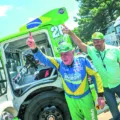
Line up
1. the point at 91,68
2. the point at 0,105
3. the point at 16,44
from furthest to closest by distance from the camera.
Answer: the point at 16,44 < the point at 0,105 < the point at 91,68

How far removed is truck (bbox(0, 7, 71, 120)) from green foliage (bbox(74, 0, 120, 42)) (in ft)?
109

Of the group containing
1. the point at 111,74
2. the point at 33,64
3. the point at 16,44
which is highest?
the point at 16,44

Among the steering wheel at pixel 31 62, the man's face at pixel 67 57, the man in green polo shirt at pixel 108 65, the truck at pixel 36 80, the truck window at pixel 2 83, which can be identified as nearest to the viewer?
A: the man's face at pixel 67 57

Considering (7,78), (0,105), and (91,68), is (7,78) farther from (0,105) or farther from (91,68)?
(91,68)

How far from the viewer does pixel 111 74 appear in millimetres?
4941

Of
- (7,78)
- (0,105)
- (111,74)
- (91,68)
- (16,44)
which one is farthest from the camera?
(16,44)

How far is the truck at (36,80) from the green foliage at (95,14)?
33.2m

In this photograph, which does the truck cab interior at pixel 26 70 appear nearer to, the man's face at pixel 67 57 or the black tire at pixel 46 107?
the black tire at pixel 46 107

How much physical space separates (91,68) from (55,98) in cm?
201

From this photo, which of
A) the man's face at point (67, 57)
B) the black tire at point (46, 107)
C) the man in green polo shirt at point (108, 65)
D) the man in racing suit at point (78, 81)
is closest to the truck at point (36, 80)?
the black tire at point (46, 107)

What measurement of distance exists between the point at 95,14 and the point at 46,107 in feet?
110

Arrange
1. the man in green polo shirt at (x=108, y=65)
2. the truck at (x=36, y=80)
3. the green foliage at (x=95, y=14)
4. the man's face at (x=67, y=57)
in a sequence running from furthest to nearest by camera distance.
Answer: the green foliage at (x=95, y=14)
the truck at (x=36, y=80)
the man in green polo shirt at (x=108, y=65)
the man's face at (x=67, y=57)

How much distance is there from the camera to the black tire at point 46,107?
20.0 ft

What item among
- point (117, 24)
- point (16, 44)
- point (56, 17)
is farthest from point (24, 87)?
point (117, 24)
